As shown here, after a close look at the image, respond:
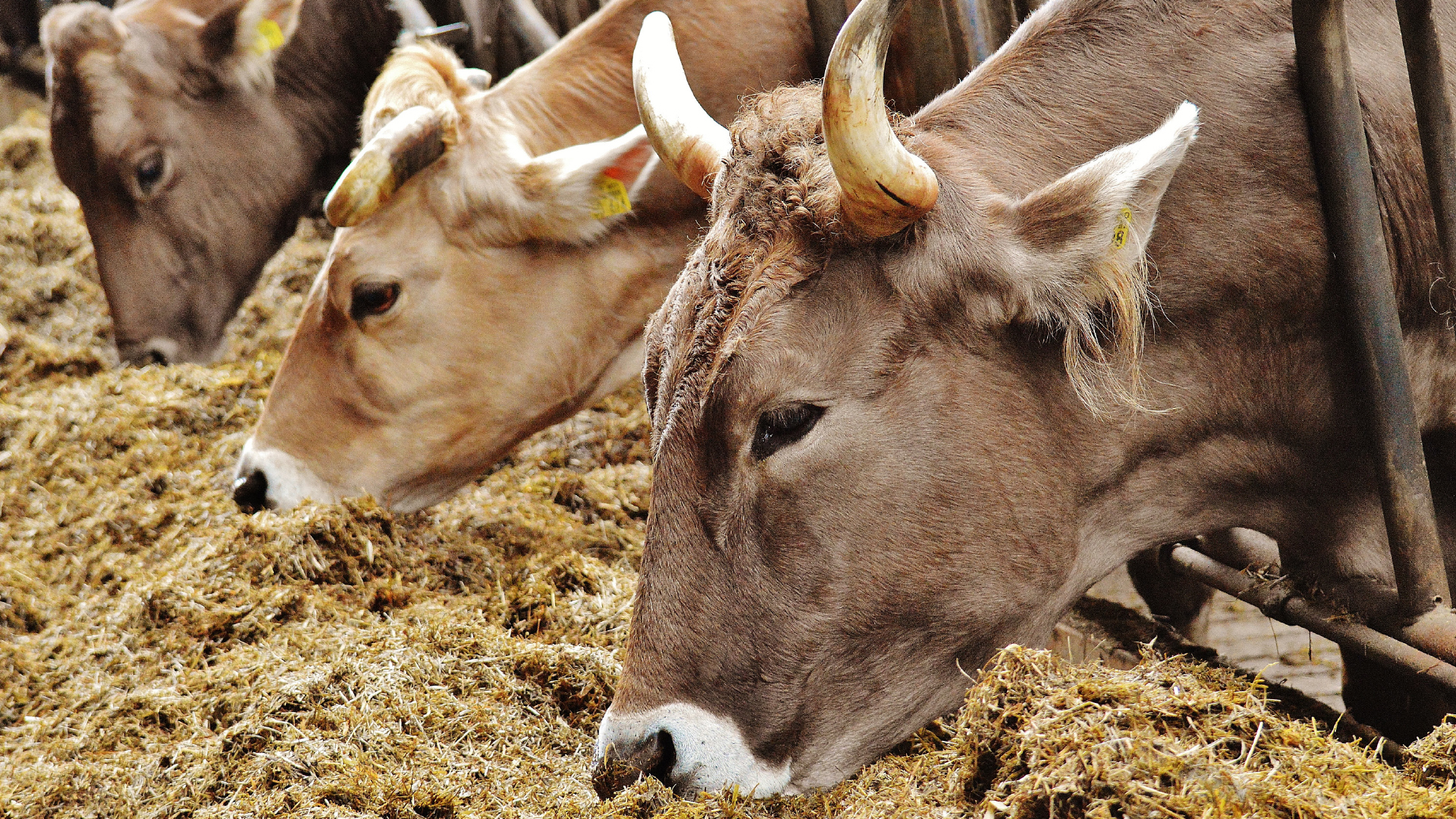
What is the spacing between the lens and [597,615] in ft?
10.6

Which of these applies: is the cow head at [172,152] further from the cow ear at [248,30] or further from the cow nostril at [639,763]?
the cow nostril at [639,763]

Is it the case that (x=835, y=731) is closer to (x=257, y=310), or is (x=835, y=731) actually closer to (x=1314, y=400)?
(x=1314, y=400)

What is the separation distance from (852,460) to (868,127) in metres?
0.59

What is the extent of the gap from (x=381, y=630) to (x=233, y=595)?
0.59 meters

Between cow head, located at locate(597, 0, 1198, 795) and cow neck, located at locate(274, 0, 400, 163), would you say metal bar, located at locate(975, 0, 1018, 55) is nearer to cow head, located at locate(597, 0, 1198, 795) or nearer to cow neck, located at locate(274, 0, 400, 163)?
cow head, located at locate(597, 0, 1198, 795)

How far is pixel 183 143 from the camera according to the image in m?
5.80

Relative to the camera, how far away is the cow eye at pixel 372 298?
159 inches

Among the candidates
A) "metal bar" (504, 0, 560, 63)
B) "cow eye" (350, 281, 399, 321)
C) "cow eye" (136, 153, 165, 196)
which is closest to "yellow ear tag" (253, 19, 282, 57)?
"cow eye" (136, 153, 165, 196)

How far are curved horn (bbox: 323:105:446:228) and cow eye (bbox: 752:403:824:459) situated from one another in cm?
213

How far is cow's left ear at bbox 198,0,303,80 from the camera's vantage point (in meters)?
5.79

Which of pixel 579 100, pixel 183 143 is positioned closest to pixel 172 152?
pixel 183 143

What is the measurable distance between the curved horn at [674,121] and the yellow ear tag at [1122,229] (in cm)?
89

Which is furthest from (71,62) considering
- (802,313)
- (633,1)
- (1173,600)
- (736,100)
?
(1173,600)

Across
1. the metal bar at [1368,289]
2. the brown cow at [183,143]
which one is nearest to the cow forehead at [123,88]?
the brown cow at [183,143]
